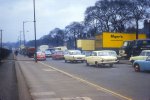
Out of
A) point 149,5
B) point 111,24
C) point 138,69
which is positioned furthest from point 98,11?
point 138,69

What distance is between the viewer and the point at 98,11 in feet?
300

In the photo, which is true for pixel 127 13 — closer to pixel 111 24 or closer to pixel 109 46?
pixel 111 24

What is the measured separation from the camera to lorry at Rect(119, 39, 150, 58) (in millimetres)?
40562

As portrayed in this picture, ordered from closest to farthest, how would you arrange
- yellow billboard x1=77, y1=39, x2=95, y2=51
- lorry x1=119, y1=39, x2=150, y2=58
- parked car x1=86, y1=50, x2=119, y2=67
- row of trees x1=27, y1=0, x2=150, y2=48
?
parked car x1=86, y1=50, x2=119, y2=67, lorry x1=119, y1=39, x2=150, y2=58, yellow billboard x1=77, y1=39, x2=95, y2=51, row of trees x1=27, y1=0, x2=150, y2=48

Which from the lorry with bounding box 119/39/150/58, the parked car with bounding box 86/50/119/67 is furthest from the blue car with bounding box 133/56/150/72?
the lorry with bounding box 119/39/150/58

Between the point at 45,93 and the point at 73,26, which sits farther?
the point at 73,26

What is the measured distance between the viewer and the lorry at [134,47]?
40.6 m

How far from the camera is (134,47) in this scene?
134ft

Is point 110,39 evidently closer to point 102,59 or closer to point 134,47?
point 134,47

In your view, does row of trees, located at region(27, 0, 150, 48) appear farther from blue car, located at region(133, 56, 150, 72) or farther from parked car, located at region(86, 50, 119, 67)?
blue car, located at region(133, 56, 150, 72)

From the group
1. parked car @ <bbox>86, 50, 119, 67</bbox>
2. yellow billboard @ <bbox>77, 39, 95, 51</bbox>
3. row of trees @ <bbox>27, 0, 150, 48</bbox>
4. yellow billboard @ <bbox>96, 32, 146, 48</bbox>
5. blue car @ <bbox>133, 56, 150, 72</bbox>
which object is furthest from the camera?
row of trees @ <bbox>27, 0, 150, 48</bbox>

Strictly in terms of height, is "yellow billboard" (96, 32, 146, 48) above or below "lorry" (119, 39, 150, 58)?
above

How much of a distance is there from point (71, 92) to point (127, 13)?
69076 mm

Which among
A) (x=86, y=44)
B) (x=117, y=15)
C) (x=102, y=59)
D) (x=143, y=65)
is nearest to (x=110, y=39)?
(x=86, y=44)
